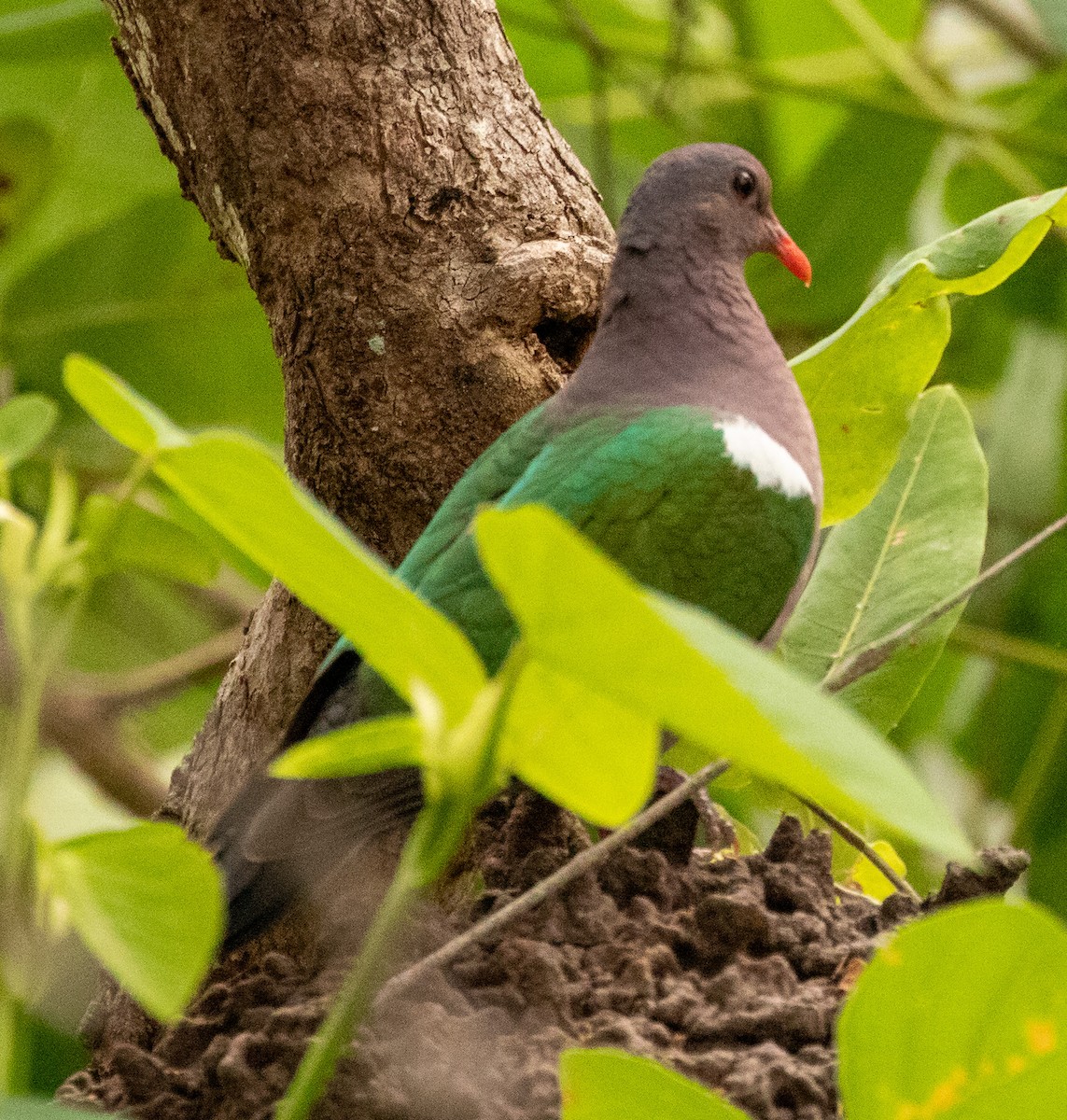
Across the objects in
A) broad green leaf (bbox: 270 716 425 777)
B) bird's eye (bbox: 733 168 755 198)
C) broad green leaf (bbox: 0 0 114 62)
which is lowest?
broad green leaf (bbox: 270 716 425 777)

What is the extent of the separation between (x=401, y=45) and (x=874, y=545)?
0.63m

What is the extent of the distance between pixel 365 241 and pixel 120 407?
2.53ft

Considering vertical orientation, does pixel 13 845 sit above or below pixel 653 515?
below

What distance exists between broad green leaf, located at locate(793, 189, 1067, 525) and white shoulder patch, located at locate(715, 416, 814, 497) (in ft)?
0.40

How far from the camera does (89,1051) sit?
53.4 inches

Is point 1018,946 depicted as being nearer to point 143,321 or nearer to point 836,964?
point 836,964

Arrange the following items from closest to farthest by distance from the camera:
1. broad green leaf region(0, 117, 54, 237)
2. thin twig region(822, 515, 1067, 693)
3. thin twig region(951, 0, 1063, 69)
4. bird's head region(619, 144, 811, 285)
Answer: thin twig region(822, 515, 1067, 693) → bird's head region(619, 144, 811, 285) → broad green leaf region(0, 117, 54, 237) → thin twig region(951, 0, 1063, 69)

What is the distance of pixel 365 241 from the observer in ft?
4.65

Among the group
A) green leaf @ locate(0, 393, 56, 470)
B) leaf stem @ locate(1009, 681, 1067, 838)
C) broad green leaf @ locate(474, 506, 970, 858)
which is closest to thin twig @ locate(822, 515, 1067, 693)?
broad green leaf @ locate(474, 506, 970, 858)

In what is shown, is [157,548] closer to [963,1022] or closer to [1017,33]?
[963,1022]

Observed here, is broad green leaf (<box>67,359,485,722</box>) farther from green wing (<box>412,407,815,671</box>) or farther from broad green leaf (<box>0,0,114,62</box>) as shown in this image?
broad green leaf (<box>0,0,114,62</box>)

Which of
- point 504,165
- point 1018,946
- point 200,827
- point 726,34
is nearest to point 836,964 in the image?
point 1018,946

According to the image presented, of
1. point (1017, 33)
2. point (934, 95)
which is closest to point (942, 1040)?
point (934, 95)

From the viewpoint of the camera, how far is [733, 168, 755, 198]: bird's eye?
5.22 feet
